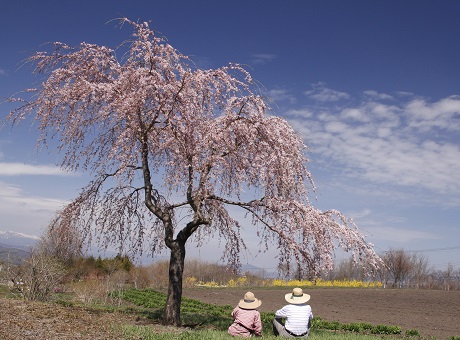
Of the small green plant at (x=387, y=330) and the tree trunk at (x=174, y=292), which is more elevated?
the tree trunk at (x=174, y=292)

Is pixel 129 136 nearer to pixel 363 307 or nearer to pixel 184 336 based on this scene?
pixel 184 336

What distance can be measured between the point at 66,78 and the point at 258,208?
7.37 m

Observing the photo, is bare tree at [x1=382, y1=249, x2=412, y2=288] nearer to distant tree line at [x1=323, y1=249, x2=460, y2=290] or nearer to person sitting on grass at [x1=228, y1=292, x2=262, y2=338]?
distant tree line at [x1=323, y1=249, x2=460, y2=290]

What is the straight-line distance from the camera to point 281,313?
9.80m

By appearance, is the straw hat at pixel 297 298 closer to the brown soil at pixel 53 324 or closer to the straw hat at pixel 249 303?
the straw hat at pixel 249 303

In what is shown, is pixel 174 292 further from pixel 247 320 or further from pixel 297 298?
pixel 297 298


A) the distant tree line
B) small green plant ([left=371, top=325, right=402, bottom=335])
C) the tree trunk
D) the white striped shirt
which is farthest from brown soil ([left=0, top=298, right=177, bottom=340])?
the distant tree line

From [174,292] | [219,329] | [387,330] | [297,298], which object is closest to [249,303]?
[297,298]

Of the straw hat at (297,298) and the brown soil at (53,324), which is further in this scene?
the brown soil at (53,324)

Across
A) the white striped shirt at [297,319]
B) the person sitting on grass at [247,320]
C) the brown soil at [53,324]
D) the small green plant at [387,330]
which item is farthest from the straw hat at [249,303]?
the small green plant at [387,330]

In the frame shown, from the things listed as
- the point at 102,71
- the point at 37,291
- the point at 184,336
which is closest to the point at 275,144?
the point at 184,336

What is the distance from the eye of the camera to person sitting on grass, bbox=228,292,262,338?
32.9ft

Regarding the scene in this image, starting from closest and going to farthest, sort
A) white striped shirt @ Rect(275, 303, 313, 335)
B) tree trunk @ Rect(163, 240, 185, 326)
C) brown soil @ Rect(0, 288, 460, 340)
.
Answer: white striped shirt @ Rect(275, 303, 313, 335)
brown soil @ Rect(0, 288, 460, 340)
tree trunk @ Rect(163, 240, 185, 326)

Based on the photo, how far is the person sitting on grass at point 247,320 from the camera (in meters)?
10.0
